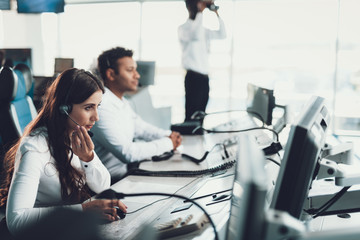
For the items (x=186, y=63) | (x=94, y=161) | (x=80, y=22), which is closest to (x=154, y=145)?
(x=94, y=161)

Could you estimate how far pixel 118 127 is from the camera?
1.90 meters

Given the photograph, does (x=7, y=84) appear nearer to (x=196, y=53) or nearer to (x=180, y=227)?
(x=180, y=227)

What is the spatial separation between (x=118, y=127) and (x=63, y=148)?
645 mm

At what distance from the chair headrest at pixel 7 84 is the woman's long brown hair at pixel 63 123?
0.93 m

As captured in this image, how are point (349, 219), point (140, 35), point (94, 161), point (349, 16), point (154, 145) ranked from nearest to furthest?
1. point (349, 219)
2. point (94, 161)
3. point (154, 145)
4. point (349, 16)
5. point (140, 35)

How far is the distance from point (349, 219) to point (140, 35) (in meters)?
5.05

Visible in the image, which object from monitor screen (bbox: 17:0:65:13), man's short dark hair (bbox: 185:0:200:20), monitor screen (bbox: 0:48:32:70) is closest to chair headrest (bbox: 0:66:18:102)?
monitor screen (bbox: 17:0:65:13)

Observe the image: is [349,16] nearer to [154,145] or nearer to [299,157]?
[154,145]

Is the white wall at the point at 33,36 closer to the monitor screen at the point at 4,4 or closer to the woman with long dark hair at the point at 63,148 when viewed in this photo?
the monitor screen at the point at 4,4

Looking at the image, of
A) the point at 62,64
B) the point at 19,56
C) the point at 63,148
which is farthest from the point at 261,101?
the point at 19,56

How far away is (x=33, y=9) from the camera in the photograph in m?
2.86

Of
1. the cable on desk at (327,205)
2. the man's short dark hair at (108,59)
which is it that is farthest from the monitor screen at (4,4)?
the cable on desk at (327,205)

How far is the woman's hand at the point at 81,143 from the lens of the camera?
1293 mm

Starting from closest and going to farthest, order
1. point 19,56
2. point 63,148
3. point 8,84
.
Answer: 1. point 63,148
2. point 8,84
3. point 19,56
